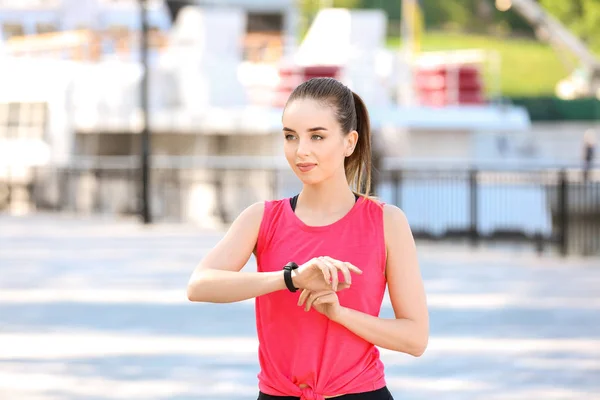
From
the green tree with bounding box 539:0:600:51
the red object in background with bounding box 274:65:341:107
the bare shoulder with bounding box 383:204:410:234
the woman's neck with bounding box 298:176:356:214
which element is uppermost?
the green tree with bounding box 539:0:600:51

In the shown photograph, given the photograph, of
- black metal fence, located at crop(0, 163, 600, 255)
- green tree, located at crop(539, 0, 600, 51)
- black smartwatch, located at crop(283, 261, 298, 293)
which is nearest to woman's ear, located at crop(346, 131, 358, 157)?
black smartwatch, located at crop(283, 261, 298, 293)

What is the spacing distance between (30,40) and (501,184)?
1916 centimetres

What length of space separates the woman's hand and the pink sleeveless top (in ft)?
0.30

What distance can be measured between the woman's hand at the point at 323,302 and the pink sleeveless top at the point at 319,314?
0.30ft

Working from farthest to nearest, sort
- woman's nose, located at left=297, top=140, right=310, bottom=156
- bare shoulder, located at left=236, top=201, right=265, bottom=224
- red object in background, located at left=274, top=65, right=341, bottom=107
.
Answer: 1. red object in background, located at left=274, top=65, right=341, bottom=107
2. bare shoulder, located at left=236, top=201, right=265, bottom=224
3. woman's nose, located at left=297, top=140, right=310, bottom=156

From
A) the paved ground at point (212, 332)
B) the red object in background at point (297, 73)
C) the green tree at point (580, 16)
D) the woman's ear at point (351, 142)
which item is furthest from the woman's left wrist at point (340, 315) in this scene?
the green tree at point (580, 16)

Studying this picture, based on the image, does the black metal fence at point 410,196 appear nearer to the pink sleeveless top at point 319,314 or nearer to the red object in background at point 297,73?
the red object in background at point 297,73

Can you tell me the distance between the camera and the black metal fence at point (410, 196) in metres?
22.8

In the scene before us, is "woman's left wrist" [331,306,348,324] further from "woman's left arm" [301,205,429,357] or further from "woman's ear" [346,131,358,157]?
"woman's ear" [346,131,358,157]

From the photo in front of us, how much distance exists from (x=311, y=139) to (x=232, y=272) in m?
0.39

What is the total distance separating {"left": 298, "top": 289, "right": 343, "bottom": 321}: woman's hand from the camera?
3.35 m

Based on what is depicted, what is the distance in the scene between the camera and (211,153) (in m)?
32.7

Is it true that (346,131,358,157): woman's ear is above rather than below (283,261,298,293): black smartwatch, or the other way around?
above

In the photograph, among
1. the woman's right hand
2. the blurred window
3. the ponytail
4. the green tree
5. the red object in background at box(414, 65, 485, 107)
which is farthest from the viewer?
the green tree
